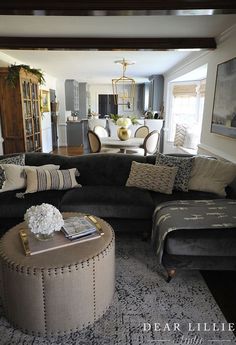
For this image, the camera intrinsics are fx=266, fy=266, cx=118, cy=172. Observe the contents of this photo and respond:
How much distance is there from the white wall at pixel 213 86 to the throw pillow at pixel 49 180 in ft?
6.24

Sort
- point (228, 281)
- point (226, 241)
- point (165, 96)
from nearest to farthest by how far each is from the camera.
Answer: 1. point (226, 241)
2. point (228, 281)
3. point (165, 96)

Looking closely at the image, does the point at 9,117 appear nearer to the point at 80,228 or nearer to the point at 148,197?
the point at 148,197

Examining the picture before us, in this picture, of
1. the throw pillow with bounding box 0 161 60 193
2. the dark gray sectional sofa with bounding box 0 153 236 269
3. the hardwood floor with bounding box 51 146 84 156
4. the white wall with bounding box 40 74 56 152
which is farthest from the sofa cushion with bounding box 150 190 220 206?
the hardwood floor with bounding box 51 146 84 156

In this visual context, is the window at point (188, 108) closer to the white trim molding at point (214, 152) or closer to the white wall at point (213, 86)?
the white wall at point (213, 86)

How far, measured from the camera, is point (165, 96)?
23.3ft

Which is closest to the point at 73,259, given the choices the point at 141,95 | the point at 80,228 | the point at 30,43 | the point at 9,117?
the point at 80,228

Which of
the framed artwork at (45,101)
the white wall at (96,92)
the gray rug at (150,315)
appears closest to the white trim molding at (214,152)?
the gray rug at (150,315)

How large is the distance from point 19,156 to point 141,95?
866 cm

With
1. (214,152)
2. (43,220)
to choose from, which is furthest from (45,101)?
(43,220)

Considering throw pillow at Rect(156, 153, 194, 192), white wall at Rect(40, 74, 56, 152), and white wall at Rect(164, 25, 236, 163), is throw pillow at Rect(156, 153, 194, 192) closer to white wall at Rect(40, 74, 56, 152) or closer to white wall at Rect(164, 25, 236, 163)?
white wall at Rect(164, 25, 236, 163)

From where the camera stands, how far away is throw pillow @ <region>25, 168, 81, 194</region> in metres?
2.79

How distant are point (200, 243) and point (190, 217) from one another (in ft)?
0.81

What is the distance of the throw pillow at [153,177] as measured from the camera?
9.48ft

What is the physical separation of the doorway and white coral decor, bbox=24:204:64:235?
33.4 ft
